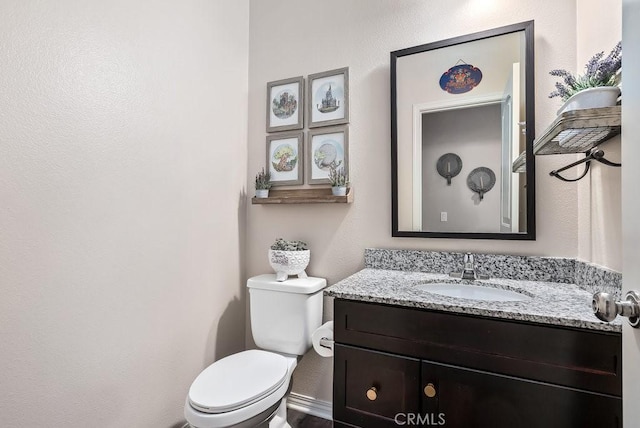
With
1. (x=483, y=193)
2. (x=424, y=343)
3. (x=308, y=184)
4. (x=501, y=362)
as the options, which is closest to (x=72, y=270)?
(x=308, y=184)

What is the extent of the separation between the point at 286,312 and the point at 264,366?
28 cm

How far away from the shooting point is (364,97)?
172 cm

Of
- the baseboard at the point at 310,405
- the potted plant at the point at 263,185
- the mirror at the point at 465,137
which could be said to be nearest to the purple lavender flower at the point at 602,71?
the mirror at the point at 465,137

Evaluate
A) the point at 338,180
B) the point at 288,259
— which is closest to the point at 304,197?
the point at 338,180

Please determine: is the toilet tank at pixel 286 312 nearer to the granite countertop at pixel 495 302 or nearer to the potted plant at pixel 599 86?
the granite countertop at pixel 495 302

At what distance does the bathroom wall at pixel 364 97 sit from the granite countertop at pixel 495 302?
196 millimetres

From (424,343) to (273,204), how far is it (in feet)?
3.90

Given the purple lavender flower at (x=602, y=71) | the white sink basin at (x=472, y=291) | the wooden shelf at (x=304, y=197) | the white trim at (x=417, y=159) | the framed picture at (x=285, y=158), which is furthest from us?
the framed picture at (x=285, y=158)

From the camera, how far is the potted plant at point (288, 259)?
1.68m

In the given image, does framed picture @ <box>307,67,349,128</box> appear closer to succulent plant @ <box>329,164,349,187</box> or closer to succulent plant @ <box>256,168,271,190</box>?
succulent plant @ <box>329,164,349,187</box>

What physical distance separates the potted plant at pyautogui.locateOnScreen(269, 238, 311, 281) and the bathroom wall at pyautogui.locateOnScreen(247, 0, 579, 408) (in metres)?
0.11

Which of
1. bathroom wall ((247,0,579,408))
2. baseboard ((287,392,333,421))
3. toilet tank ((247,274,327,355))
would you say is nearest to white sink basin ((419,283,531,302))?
bathroom wall ((247,0,579,408))

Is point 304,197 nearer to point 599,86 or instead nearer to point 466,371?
point 466,371

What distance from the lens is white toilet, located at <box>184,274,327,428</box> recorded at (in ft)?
3.84
